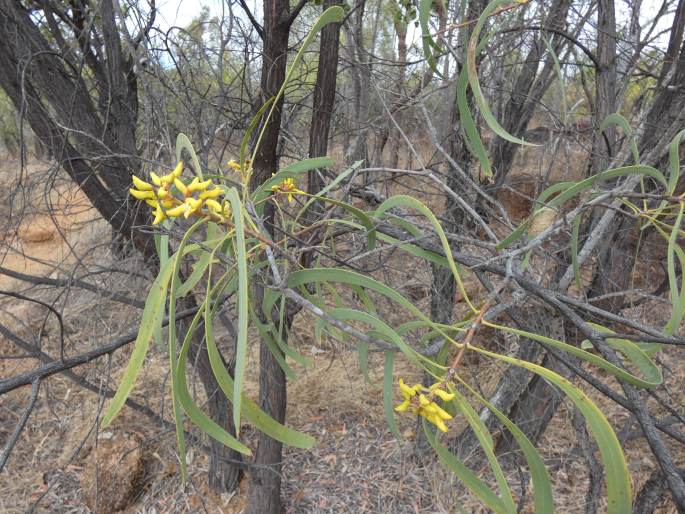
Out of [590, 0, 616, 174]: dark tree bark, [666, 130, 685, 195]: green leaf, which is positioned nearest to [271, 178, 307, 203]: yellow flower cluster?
[666, 130, 685, 195]: green leaf

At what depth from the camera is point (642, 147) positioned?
1399 millimetres

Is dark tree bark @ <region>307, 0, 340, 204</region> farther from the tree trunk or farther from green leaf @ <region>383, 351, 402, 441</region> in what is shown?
green leaf @ <region>383, 351, 402, 441</region>

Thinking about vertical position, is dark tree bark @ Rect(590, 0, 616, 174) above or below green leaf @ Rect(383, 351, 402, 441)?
above

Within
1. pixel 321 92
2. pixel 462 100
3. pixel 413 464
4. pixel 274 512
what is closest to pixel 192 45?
pixel 321 92

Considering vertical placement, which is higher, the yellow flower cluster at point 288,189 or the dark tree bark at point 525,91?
the dark tree bark at point 525,91

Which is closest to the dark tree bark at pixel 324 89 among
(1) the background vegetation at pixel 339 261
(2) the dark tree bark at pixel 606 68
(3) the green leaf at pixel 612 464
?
(1) the background vegetation at pixel 339 261

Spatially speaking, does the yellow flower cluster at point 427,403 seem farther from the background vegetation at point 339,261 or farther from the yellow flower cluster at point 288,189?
the yellow flower cluster at point 288,189

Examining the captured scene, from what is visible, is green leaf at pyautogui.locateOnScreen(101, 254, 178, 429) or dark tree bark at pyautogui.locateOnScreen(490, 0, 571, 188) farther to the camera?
dark tree bark at pyautogui.locateOnScreen(490, 0, 571, 188)

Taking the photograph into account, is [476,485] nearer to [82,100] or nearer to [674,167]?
[674,167]

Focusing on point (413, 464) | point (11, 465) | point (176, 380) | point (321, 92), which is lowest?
point (11, 465)

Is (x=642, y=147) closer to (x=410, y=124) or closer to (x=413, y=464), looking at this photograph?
(x=410, y=124)

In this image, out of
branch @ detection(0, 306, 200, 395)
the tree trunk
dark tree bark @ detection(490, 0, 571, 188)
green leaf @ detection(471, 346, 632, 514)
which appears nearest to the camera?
green leaf @ detection(471, 346, 632, 514)

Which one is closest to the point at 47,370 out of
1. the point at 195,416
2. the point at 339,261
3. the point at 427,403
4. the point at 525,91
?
the point at 195,416

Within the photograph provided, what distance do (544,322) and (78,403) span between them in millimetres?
2844
